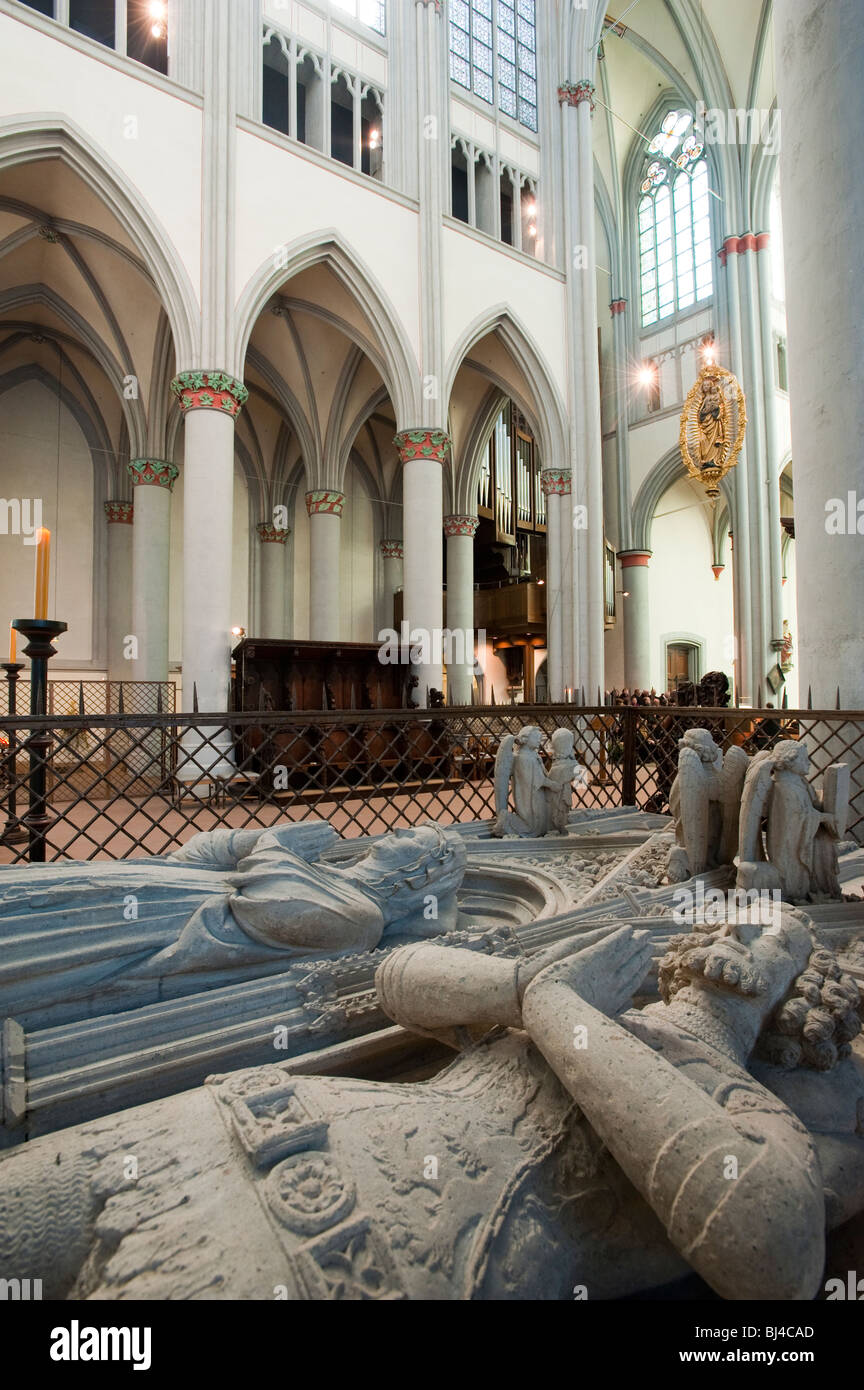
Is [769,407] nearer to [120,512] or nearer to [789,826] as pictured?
[120,512]

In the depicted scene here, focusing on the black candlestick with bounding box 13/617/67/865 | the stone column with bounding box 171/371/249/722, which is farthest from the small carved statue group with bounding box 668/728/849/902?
the stone column with bounding box 171/371/249/722

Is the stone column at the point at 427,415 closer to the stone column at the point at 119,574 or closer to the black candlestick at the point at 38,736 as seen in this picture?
the stone column at the point at 119,574

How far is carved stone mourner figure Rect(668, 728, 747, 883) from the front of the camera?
3.04 meters

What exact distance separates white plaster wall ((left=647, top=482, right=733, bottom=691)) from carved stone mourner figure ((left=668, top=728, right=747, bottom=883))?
15275 millimetres

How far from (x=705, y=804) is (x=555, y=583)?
893 centimetres

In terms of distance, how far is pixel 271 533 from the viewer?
15.1m

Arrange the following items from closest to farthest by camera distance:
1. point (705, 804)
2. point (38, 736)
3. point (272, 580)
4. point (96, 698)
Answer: point (705, 804) < point (38, 736) < point (96, 698) < point (272, 580)

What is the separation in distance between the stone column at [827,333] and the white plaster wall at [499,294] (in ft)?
19.6

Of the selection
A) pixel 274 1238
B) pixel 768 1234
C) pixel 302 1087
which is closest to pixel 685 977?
pixel 768 1234

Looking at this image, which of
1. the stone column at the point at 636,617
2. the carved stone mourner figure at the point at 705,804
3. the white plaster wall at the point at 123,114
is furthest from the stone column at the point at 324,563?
the carved stone mourner figure at the point at 705,804

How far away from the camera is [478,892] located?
323cm

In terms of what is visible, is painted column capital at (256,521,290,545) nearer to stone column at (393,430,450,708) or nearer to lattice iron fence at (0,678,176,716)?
lattice iron fence at (0,678,176,716)

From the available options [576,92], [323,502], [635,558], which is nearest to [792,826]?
[323,502]
